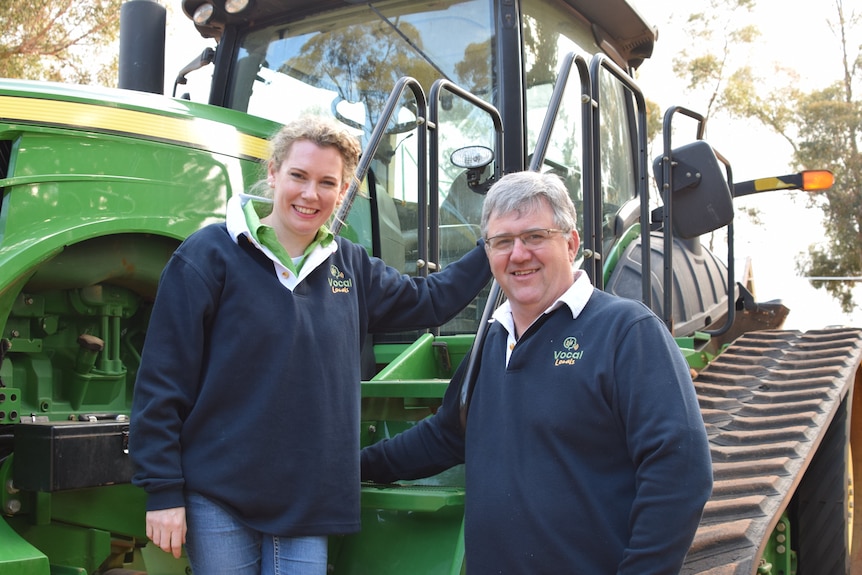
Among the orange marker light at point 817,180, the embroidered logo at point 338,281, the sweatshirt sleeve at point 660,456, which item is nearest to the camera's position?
the sweatshirt sleeve at point 660,456

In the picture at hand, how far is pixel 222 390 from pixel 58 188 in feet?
3.16

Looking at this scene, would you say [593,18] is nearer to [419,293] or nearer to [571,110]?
[571,110]

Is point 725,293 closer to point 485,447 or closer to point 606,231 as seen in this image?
point 606,231

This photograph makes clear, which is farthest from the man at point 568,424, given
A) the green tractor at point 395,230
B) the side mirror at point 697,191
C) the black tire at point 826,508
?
the black tire at point 826,508

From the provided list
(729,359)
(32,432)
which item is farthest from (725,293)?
(32,432)

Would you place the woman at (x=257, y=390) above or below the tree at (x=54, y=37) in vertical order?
below

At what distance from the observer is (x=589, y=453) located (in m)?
1.82

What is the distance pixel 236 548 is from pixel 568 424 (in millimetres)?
732

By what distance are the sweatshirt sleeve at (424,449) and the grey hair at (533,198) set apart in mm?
503

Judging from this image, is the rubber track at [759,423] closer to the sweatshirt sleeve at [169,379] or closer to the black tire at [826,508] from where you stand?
the black tire at [826,508]

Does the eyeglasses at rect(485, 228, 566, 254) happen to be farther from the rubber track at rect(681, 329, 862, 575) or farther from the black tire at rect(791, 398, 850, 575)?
the black tire at rect(791, 398, 850, 575)

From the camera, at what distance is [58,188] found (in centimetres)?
255

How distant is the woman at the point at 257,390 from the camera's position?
1905 millimetres

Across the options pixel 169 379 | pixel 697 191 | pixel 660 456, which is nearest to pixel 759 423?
pixel 697 191
